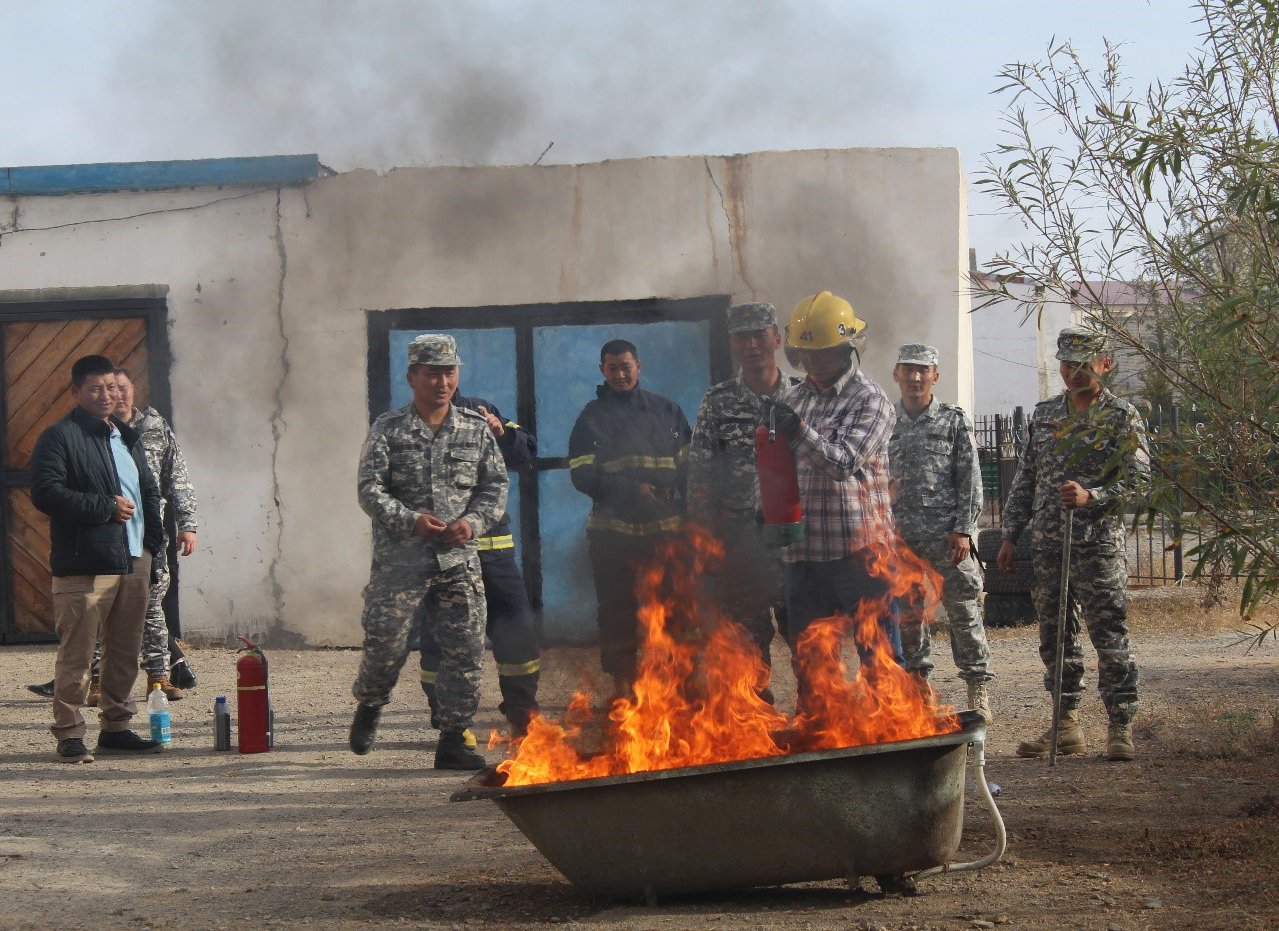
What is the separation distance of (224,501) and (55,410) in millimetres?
1634

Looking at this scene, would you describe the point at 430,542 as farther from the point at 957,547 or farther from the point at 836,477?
the point at 957,547

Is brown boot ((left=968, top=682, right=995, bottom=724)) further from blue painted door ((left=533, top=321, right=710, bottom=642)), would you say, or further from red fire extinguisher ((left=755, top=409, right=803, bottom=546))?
blue painted door ((left=533, top=321, right=710, bottom=642))

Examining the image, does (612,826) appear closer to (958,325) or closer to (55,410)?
(958,325)

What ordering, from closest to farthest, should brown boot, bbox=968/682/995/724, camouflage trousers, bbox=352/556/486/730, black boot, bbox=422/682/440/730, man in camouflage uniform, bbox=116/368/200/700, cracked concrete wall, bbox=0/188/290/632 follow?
camouflage trousers, bbox=352/556/486/730
black boot, bbox=422/682/440/730
brown boot, bbox=968/682/995/724
man in camouflage uniform, bbox=116/368/200/700
cracked concrete wall, bbox=0/188/290/632

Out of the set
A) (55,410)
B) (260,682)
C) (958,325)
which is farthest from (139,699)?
(958,325)

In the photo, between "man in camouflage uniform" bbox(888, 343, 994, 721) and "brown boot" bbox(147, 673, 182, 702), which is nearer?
"man in camouflage uniform" bbox(888, 343, 994, 721)

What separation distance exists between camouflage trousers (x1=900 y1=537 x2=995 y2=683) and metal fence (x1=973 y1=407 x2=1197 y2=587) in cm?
40

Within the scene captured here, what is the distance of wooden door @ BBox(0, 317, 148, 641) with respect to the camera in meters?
12.2

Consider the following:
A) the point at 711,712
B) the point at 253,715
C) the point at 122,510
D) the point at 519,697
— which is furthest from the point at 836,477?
the point at 122,510

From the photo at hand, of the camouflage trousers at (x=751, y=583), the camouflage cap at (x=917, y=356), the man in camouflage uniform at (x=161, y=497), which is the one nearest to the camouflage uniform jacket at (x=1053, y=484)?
the camouflage cap at (x=917, y=356)

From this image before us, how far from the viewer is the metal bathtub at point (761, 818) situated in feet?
14.5

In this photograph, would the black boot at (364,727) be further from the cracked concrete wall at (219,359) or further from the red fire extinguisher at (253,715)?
the cracked concrete wall at (219,359)

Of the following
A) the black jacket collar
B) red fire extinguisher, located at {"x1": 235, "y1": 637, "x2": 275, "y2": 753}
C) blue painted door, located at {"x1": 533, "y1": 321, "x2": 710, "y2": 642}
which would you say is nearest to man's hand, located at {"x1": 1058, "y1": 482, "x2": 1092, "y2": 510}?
red fire extinguisher, located at {"x1": 235, "y1": 637, "x2": 275, "y2": 753}

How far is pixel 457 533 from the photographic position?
721 cm
